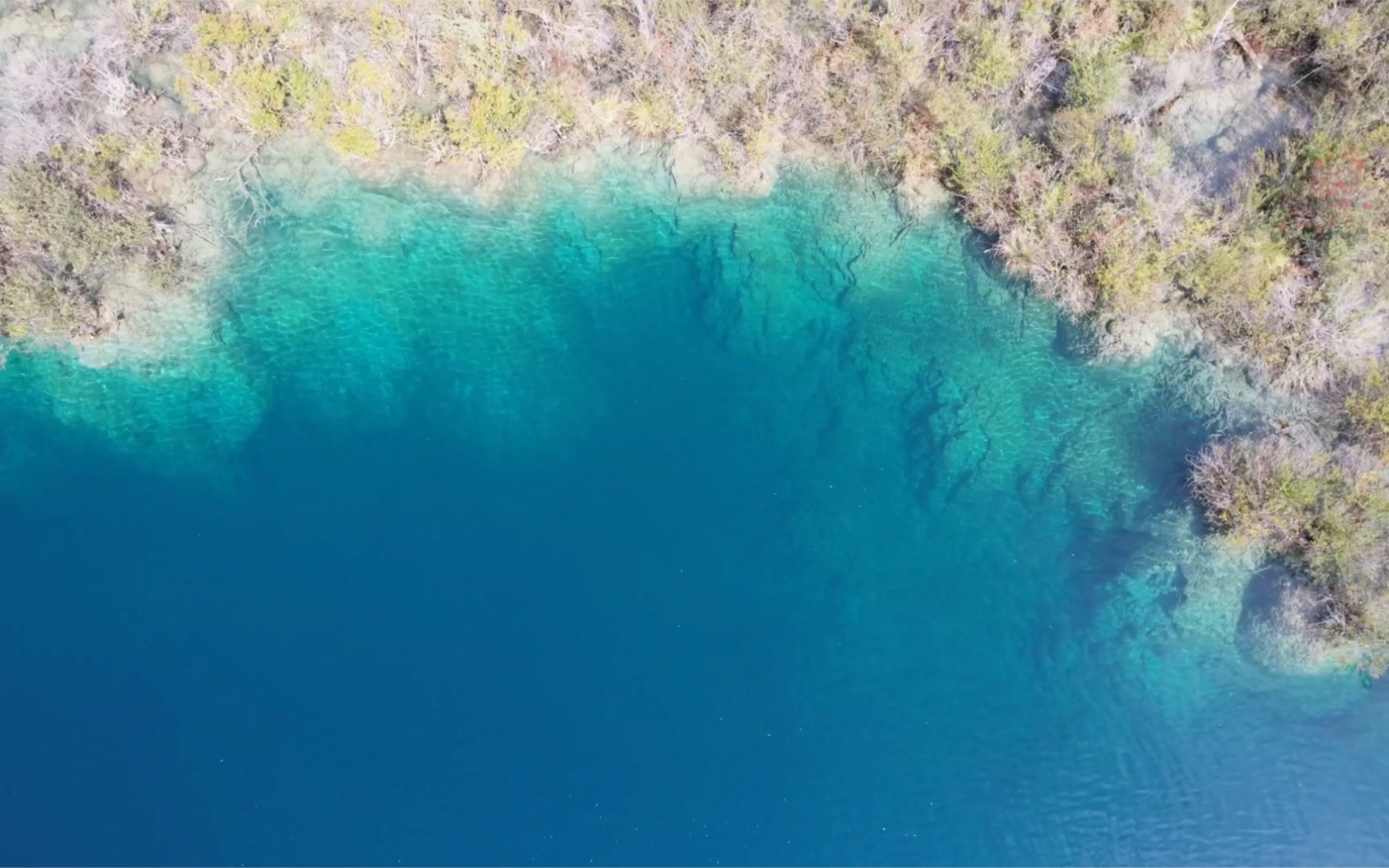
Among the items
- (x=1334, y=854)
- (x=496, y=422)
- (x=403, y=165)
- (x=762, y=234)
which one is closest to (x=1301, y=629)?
(x=1334, y=854)

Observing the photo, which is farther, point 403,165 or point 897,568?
point 403,165

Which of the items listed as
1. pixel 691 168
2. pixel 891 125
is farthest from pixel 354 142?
pixel 891 125

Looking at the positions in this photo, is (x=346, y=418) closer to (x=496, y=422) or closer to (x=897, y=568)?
(x=496, y=422)

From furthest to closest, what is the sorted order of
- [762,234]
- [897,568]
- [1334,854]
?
1. [762,234]
2. [897,568]
3. [1334,854]

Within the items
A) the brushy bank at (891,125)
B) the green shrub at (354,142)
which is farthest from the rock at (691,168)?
the green shrub at (354,142)

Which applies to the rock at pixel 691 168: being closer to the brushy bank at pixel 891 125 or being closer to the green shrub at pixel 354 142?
the brushy bank at pixel 891 125

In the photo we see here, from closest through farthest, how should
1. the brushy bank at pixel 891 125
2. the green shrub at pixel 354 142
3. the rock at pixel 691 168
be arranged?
1. the brushy bank at pixel 891 125
2. the green shrub at pixel 354 142
3. the rock at pixel 691 168

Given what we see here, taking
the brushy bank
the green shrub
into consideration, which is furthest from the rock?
Result: the green shrub

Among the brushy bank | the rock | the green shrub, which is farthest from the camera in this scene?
the rock

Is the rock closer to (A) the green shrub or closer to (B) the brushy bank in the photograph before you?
(B) the brushy bank
